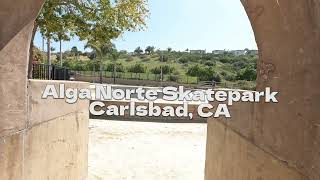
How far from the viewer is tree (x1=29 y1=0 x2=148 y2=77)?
44.1ft

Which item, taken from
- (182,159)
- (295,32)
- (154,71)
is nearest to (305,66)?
(295,32)

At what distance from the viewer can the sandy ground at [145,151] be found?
791 cm

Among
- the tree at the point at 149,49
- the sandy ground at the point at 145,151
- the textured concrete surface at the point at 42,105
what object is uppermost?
the tree at the point at 149,49

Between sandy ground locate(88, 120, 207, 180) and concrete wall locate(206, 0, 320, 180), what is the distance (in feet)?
15.1

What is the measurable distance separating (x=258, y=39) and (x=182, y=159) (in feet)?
22.0

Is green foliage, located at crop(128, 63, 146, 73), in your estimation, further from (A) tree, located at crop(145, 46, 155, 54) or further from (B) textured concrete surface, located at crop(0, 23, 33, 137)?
(B) textured concrete surface, located at crop(0, 23, 33, 137)

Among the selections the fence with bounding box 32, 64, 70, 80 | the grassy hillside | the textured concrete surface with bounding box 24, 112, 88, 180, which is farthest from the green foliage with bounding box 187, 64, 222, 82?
the textured concrete surface with bounding box 24, 112, 88, 180

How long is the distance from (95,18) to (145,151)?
20.3 feet

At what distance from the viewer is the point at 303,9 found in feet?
7.86

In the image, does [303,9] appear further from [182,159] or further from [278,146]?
[182,159]

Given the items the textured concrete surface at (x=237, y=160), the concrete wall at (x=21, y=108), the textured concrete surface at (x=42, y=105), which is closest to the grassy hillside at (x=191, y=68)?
the textured concrete surface at (x=237, y=160)

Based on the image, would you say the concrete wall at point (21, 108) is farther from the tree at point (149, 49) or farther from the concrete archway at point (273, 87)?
the tree at point (149, 49)

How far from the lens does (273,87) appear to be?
2873 millimetres

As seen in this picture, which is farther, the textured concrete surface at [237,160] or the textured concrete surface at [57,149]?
the textured concrete surface at [57,149]
